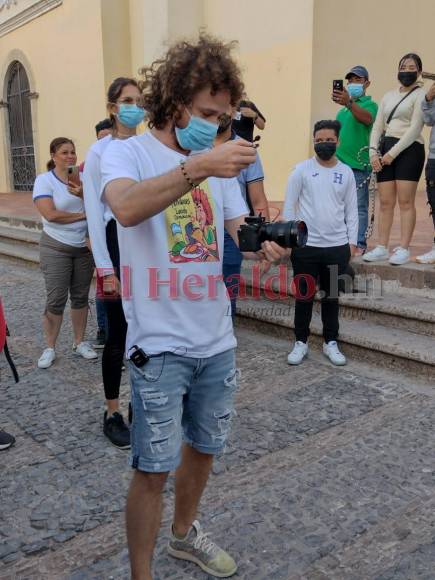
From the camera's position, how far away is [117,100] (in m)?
3.39

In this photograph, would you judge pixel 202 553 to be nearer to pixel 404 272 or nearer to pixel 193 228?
pixel 193 228

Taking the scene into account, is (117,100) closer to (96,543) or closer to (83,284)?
(83,284)

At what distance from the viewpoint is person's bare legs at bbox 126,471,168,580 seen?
75.2 inches

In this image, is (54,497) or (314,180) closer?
(54,497)

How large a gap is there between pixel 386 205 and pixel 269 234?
3.88 metres

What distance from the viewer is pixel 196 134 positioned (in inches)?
71.4

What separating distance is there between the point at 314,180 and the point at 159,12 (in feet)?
28.8

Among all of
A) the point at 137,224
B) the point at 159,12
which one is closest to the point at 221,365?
the point at 137,224

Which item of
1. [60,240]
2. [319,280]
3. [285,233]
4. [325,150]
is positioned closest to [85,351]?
[60,240]

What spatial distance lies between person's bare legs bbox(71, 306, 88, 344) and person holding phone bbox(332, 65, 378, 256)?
270 centimetres

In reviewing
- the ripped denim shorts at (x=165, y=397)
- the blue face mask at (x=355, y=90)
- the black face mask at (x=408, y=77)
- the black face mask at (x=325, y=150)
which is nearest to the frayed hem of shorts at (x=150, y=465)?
the ripped denim shorts at (x=165, y=397)

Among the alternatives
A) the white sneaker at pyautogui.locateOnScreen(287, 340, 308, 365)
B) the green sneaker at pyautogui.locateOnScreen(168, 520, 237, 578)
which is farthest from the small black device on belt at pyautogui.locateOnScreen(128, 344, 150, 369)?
the white sneaker at pyautogui.locateOnScreen(287, 340, 308, 365)

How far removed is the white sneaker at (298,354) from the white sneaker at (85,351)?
5.26 ft

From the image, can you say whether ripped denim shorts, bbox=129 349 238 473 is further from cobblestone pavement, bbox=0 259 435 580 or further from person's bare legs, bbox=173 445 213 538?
cobblestone pavement, bbox=0 259 435 580
